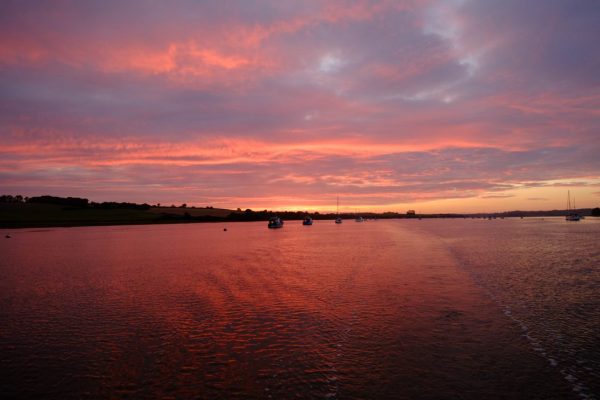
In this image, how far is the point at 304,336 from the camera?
655 inches

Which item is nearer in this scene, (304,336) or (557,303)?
(304,336)

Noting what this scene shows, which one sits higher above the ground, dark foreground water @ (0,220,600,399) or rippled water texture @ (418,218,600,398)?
rippled water texture @ (418,218,600,398)

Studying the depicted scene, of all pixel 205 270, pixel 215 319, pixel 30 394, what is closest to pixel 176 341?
pixel 215 319

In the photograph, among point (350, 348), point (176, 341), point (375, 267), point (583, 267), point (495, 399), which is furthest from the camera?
point (375, 267)

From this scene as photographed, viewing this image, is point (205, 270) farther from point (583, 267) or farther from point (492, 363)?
point (583, 267)

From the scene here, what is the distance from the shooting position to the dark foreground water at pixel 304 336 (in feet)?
38.4

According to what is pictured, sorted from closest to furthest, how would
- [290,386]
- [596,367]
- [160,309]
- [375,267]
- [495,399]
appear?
[495,399], [290,386], [596,367], [160,309], [375,267]

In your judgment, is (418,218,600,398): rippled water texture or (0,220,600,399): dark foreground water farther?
(418,218,600,398): rippled water texture

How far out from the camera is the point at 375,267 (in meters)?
38.5

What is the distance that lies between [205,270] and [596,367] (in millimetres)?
31255

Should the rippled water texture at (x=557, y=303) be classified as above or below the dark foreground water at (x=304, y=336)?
above

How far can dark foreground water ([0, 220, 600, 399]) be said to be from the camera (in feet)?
38.4

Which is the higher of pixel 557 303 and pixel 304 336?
pixel 557 303

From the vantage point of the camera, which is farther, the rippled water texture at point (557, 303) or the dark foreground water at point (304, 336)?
the rippled water texture at point (557, 303)
